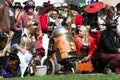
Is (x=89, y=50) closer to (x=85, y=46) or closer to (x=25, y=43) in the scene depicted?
A: (x=85, y=46)

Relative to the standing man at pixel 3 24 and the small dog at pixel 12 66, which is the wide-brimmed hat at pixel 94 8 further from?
the small dog at pixel 12 66

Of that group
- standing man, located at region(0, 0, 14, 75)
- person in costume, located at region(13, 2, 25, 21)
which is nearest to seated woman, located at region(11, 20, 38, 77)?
standing man, located at region(0, 0, 14, 75)

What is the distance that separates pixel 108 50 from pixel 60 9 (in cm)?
223

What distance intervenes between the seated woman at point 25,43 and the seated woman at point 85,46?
1.34 meters

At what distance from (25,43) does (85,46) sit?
5.86ft

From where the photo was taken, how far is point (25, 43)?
12.6 metres

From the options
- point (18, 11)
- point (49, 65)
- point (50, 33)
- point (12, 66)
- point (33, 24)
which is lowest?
point (49, 65)

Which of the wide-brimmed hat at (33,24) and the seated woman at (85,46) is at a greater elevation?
the wide-brimmed hat at (33,24)

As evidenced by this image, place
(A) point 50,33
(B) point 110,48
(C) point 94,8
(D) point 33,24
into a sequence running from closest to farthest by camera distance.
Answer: (D) point 33,24 → (B) point 110,48 → (A) point 50,33 → (C) point 94,8

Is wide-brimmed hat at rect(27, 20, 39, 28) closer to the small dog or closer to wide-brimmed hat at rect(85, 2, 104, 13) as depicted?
the small dog

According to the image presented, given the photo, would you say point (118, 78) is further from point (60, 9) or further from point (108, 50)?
point (60, 9)

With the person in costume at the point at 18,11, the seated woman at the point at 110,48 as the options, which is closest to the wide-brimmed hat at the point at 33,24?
the person in costume at the point at 18,11

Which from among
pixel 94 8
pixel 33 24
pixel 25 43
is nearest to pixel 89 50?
pixel 94 8

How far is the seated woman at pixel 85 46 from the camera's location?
13508 millimetres
